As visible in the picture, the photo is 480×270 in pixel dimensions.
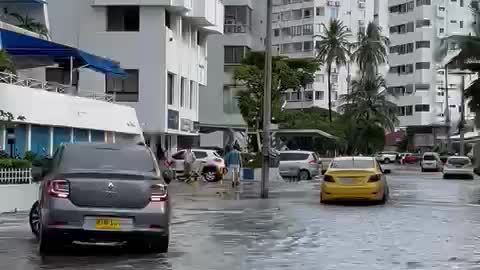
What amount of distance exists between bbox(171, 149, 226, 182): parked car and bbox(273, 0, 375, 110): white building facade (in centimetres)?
6447

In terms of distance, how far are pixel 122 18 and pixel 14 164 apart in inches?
972

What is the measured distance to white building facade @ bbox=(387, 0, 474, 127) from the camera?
341 feet

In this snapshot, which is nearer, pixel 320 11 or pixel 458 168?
pixel 458 168

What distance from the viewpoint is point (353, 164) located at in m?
25.6

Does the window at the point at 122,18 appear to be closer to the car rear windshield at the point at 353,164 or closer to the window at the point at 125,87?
the window at the point at 125,87

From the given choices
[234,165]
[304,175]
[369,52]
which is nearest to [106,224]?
[234,165]

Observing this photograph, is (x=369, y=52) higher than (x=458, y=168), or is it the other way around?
(x=369, y=52)

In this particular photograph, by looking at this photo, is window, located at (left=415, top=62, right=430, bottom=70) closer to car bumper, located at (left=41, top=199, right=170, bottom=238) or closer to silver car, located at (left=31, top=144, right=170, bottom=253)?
silver car, located at (left=31, top=144, right=170, bottom=253)

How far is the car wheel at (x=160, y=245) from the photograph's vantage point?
496 inches

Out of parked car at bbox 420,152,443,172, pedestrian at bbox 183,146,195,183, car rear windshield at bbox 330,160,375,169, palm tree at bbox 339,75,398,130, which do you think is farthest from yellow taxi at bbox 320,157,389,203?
palm tree at bbox 339,75,398,130

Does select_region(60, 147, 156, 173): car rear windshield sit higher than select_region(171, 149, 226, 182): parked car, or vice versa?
select_region(60, 147, 156, 173): car rear windshield

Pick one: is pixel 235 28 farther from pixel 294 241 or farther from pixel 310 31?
pixel 294 241

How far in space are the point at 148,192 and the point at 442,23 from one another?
96.5 m

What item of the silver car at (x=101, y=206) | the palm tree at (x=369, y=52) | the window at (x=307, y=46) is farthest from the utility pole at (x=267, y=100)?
the window at (x=307, y=46)
